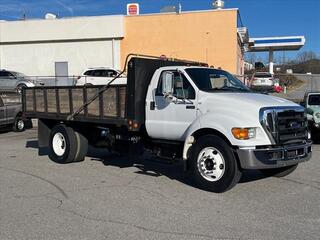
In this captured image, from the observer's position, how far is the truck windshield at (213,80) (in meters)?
9.03

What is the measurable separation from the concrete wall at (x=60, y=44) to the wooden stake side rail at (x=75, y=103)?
85.8ft

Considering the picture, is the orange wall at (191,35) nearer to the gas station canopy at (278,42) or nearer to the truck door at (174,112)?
the gas station canopy at (278,42)

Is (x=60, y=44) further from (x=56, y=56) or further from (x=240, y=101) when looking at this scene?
(x=240, y=101)

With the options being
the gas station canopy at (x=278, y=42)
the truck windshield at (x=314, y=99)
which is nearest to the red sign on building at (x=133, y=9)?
the gas station canopy at (x=278, y=42)

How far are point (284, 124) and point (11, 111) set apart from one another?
1478 cm

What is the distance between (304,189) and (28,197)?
469 cm

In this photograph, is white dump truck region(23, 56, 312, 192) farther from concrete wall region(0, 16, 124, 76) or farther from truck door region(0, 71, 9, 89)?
concrete wall region(0, 16, 124, 76)

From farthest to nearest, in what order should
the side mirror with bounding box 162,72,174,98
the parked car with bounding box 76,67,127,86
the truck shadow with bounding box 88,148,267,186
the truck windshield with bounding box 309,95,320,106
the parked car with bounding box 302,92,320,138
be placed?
1. the parked car with bounding box 76,67,127,86
2. the truck windshield with bounding box 309,95,320,106
3. the parked car with bounding box 302,92,320,138
4. the truck shadow with bounding box 88,148,267,186
5. the side mirror with bounding box 162,72,174,98

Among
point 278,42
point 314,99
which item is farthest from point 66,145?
point 278,42

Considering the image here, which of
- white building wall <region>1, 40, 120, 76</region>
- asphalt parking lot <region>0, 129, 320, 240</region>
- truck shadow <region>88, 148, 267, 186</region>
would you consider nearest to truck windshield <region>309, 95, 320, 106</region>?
asphalt parking lot <region>0, 129, 320, 240</region>

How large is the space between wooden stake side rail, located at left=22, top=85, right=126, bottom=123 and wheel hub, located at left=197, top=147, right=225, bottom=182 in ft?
7.22

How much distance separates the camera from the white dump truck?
26.1 ft

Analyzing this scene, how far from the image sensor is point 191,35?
3628 cm

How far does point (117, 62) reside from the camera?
38688 mm
